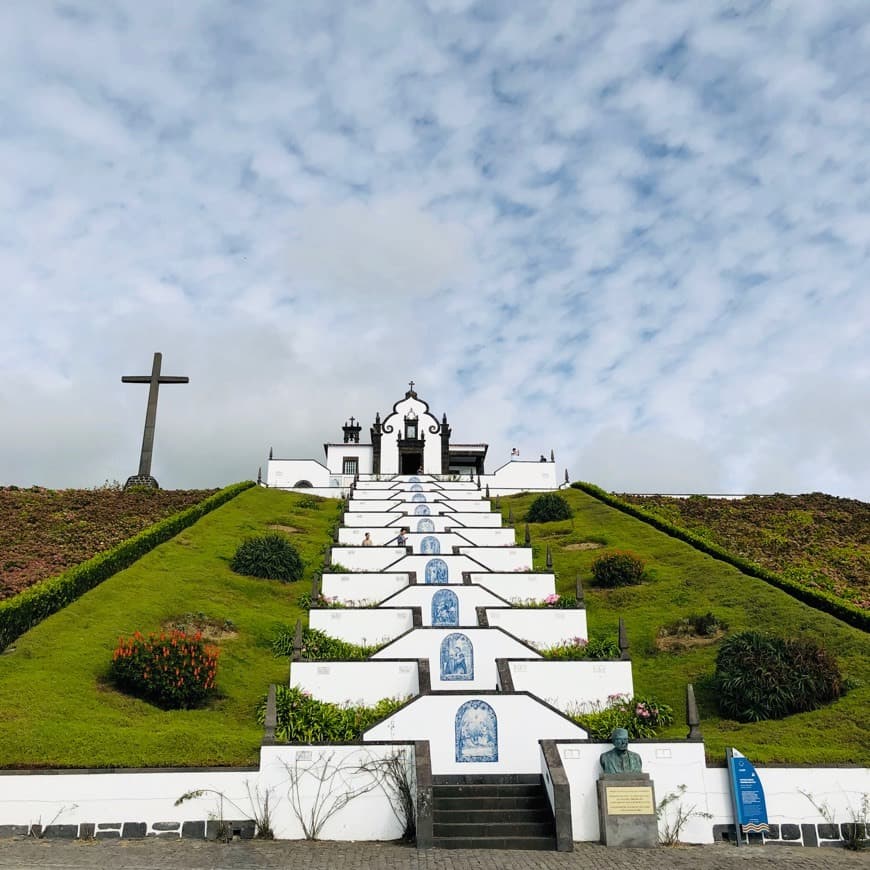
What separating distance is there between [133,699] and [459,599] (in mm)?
8451

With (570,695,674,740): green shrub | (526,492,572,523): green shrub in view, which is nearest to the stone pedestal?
(570,695,674,740): green shrub

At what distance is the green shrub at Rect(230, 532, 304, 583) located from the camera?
26.3 metres

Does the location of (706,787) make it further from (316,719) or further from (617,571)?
(617,571)

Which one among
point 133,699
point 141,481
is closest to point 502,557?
point 133,699

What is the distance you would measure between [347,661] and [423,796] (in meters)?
5.34

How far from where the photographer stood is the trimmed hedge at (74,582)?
17766mm

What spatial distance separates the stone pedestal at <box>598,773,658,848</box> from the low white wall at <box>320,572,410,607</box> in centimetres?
1166

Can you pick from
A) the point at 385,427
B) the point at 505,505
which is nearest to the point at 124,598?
the point at 505,505

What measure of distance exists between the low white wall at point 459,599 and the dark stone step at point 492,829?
867 centimetres

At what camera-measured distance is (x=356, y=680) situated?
16.6 meters

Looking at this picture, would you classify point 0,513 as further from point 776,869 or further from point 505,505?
point 776,869

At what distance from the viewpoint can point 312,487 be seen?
50.3 metres

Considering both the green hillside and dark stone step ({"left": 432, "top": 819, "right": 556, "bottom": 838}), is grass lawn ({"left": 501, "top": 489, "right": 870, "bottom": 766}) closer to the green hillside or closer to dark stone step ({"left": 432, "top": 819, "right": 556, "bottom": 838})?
the green hillside

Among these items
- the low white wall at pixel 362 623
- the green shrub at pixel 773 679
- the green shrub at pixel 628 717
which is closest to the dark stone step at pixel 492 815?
the green shrub at pixel 628 717
